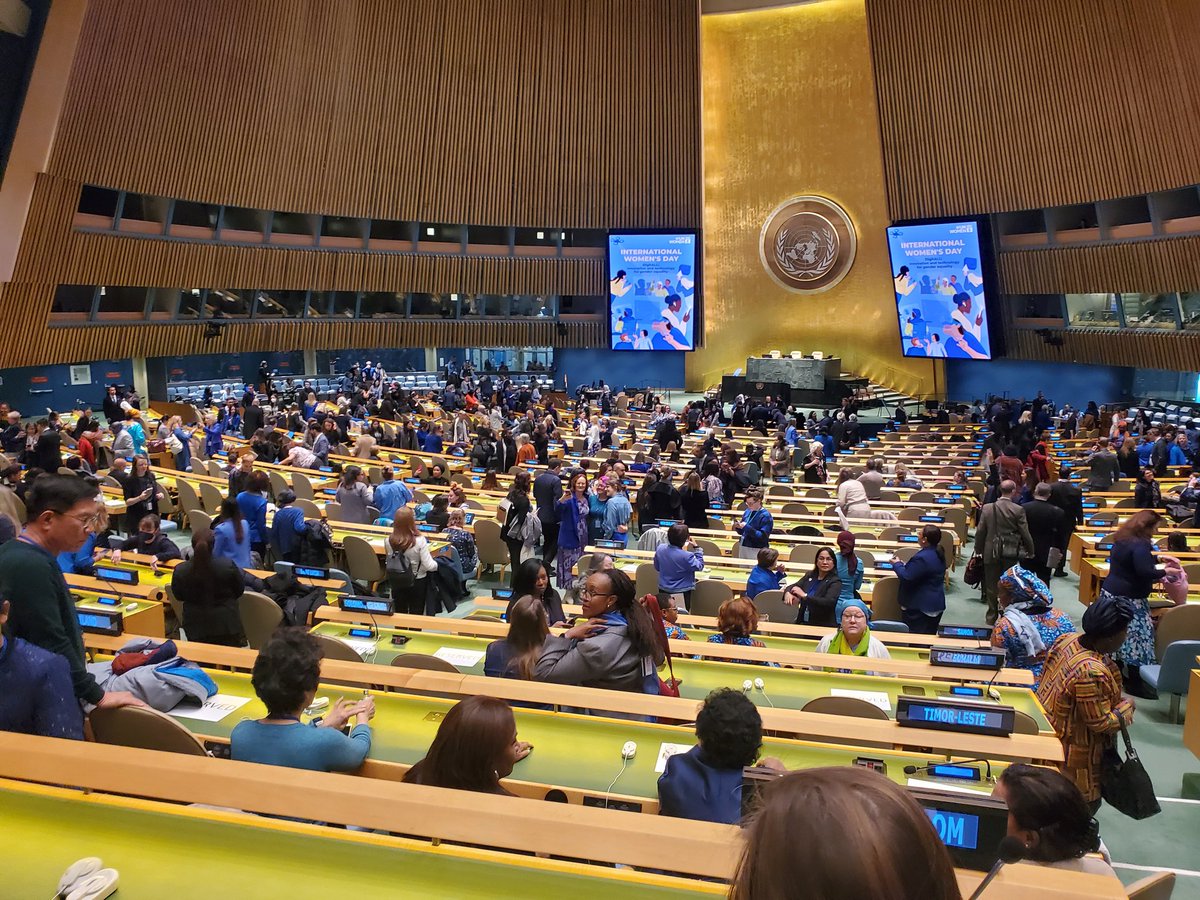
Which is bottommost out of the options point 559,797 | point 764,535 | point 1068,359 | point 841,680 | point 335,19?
point 559,797

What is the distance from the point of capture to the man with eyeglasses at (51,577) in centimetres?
299

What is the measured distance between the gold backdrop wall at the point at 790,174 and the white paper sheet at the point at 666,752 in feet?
84.7

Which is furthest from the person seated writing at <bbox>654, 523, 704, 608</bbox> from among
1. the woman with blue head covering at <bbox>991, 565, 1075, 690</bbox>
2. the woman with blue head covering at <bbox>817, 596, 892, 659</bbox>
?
the woman with blue head covering at <bbox>991, 565, 1075, 690</bbox>

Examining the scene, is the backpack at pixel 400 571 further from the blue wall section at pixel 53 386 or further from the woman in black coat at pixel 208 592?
the blue wall section at pixel 53 386

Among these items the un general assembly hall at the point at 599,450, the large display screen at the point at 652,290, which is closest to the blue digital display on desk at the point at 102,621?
the un general assembly hall at the point at 599,450

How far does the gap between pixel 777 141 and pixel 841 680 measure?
27.1m

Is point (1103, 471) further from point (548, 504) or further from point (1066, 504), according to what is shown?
point (548, 504)

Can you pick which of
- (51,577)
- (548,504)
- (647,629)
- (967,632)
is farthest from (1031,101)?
(51,577)

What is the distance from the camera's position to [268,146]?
22.1 meters

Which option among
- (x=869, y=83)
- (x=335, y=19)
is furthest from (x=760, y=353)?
(x=335, y=19)

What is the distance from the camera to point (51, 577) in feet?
9.96

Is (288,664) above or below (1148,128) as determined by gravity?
below

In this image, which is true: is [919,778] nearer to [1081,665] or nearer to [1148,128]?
[1081,665]

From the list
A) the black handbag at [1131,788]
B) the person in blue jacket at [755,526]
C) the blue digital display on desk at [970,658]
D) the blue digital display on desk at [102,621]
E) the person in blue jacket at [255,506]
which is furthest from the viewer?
the person in blue jacket at [755,526]
